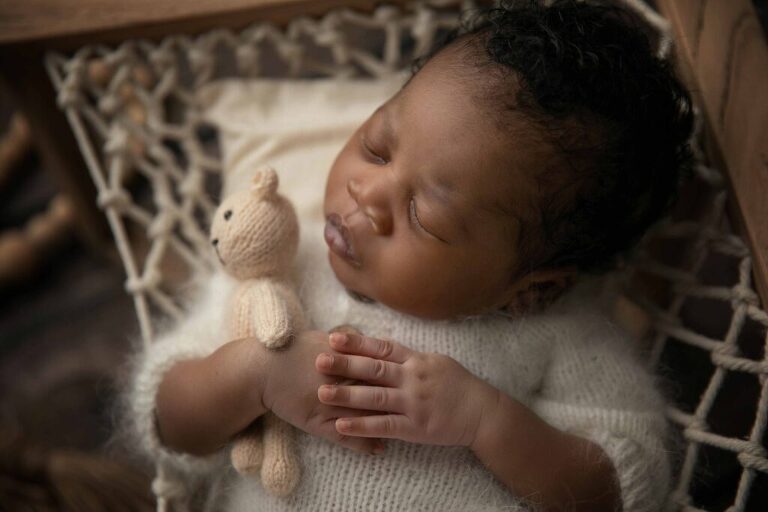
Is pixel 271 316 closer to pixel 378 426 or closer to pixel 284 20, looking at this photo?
pixel 378 426

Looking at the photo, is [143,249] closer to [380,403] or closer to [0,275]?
[0,275]

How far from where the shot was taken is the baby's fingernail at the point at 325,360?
2.32 feet

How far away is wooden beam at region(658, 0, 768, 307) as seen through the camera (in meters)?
0.78

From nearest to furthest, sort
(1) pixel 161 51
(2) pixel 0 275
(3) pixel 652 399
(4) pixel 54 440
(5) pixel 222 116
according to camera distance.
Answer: (3) pixel 652 399 < (1) pixel 161 51 < (5) pixel 222 116 < (4) pixel 54 440 < (2) pixel 0 275

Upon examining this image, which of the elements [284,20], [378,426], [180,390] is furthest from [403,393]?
[284,20]

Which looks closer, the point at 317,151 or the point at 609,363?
the point at 609,363

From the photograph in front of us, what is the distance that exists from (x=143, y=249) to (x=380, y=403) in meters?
0.81

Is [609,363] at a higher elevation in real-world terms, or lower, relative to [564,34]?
lower

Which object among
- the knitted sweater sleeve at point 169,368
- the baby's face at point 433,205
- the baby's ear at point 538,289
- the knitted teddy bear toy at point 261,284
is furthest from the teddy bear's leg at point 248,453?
the baby's ear at point 538,289

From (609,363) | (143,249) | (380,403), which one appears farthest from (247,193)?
(143,249)

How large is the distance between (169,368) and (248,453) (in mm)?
153

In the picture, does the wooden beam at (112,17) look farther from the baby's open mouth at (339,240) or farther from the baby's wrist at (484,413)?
the baby's wrist at (484,413)

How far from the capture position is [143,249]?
1.37 meters

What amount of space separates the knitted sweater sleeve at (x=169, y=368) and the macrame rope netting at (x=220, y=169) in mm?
35
